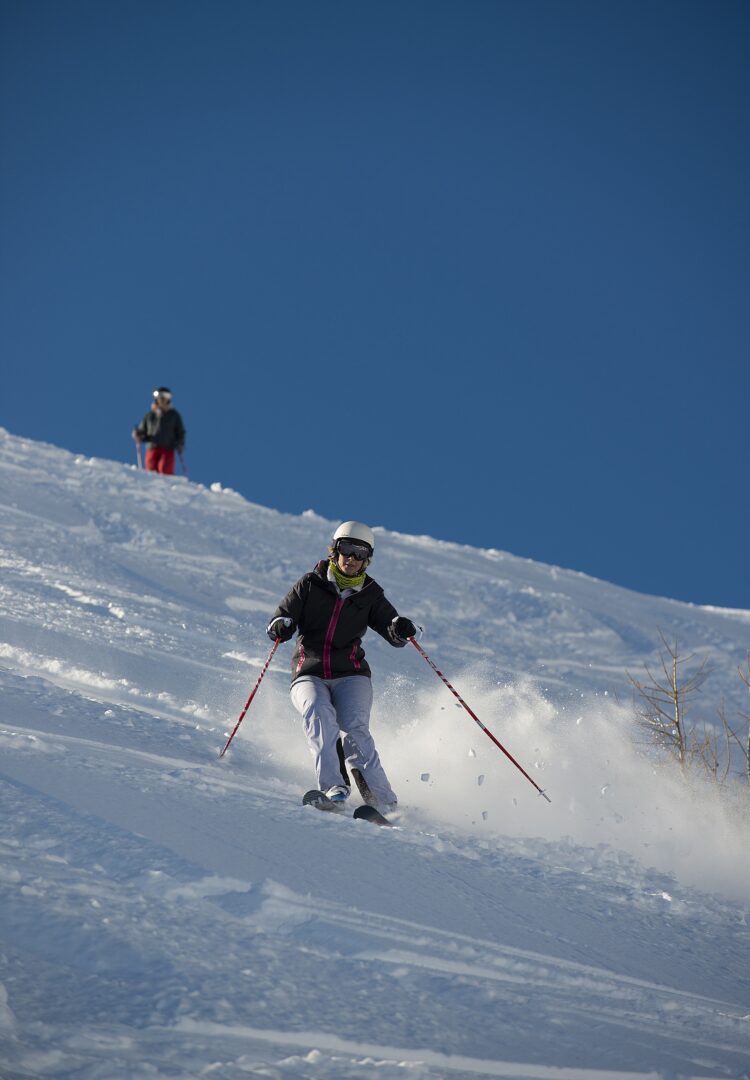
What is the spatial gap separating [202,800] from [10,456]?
1575cm

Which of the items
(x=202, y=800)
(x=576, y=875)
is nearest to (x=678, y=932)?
(x=576, y=875)

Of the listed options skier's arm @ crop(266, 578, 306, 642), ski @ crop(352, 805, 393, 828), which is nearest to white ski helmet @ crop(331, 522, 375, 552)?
skier's arm @ crop(266, 578, 306, 642)

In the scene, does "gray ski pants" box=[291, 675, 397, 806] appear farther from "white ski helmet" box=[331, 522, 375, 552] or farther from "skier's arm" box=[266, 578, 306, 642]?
"white ski helmet" box=[331, 522, 375, 552]

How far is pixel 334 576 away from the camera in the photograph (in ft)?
20.3

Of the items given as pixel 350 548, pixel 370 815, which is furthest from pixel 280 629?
pixel 370 815

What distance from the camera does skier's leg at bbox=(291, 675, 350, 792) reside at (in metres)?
5.42

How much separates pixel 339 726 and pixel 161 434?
49.4 feet

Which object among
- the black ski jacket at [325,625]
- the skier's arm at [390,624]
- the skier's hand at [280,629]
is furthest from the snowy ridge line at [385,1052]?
the skier's arm at [390,624]

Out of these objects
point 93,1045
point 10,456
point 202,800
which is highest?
point 10,456

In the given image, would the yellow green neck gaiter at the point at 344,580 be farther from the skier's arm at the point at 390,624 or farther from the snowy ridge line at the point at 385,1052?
the snowy ridge line at the point at 385,1052

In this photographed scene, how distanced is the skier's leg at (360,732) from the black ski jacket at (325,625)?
0.32 ft

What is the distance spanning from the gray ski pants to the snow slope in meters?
0.27

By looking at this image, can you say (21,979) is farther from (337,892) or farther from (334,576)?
(334,576)

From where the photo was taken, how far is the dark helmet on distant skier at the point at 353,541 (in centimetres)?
611
